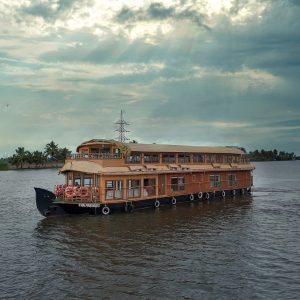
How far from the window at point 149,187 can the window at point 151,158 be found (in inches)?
79.8

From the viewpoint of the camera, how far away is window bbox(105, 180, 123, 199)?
33.5 metres

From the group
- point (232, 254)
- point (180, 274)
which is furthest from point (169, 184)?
point (180, 274)

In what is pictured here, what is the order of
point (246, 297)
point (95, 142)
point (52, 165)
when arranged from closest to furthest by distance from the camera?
point (246, 297), point (95, 142), point (52, 165)

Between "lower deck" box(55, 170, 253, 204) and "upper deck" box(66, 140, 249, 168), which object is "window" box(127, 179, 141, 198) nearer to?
"lower deck" box(55, 170, 253, 204)

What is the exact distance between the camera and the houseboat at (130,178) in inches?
1286

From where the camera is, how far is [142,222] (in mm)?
30797

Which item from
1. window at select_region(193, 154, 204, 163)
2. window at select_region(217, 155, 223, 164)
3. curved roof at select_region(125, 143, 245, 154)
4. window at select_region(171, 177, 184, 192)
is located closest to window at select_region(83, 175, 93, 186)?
curved roof at select_region(125, 143, 245, 154)

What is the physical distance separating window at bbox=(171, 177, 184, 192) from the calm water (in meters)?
5.70

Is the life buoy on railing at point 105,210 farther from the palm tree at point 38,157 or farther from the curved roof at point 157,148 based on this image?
the palm tree at point 38,157

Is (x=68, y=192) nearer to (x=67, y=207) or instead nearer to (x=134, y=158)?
(x=67, y=207)

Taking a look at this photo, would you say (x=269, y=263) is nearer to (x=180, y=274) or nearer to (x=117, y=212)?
(x=180, y=274)

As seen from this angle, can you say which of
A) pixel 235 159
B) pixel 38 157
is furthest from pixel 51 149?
pixel 235 159

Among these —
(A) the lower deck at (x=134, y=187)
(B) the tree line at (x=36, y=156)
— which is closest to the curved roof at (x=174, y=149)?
(A) the lower deck at (x=134, y=187)

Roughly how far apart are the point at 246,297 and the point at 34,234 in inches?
651
